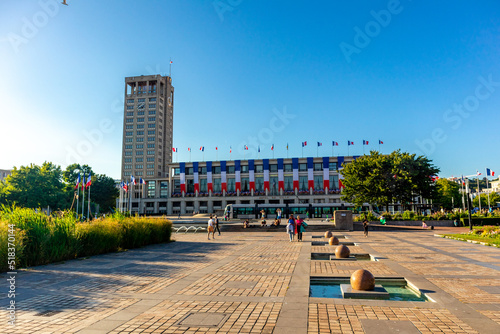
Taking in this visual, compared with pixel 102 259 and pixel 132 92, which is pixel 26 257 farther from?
pixel 132 92

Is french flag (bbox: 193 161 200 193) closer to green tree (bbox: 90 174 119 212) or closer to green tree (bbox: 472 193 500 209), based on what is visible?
green tree (bbox: 90 174 119 212)

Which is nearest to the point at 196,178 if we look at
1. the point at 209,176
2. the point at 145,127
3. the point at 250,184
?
the point at 209,176

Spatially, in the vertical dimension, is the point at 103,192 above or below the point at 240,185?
below

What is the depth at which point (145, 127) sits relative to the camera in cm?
13838

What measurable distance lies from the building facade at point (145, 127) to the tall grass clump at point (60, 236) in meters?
118

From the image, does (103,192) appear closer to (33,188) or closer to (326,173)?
(33,188)

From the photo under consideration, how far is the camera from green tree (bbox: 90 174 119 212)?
3413 inches

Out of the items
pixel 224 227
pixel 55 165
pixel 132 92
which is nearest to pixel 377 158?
pixel 224 227

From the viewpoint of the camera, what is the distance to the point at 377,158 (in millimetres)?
45938

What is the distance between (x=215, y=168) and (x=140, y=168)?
5599 centimetres

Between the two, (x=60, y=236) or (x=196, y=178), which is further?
(x=196, y=178)

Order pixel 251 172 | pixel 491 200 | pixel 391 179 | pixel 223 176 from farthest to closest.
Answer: pixel 491 200
pixel 223 176
pixel 251 172
pixel 391 179

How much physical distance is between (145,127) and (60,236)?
131649 mm

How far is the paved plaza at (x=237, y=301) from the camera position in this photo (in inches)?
214
